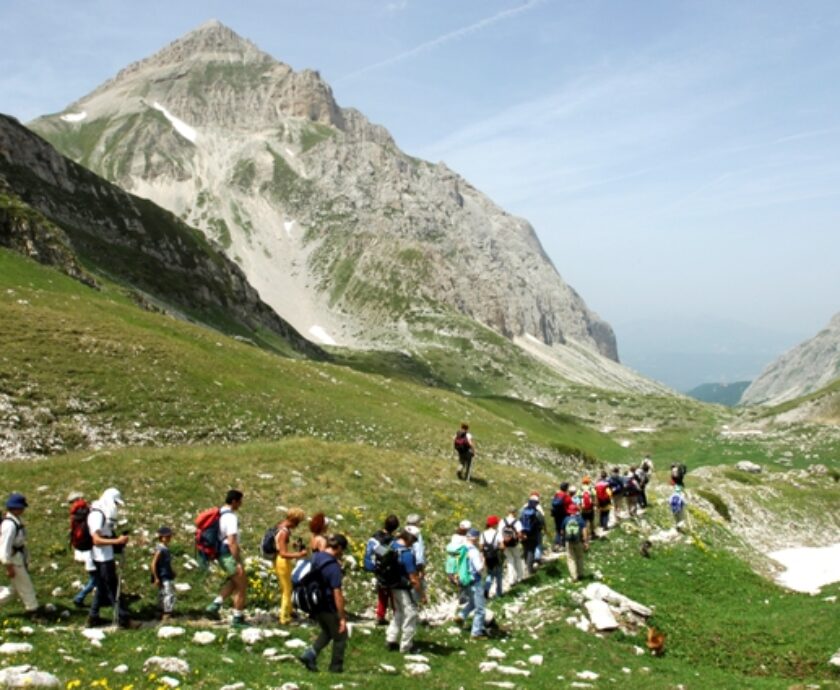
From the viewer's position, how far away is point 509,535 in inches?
1023

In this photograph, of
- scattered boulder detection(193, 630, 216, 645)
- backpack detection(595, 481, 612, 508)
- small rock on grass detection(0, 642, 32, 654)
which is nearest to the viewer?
small rock on grass detection(0, 642, 32, 654)

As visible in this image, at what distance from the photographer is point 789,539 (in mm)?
54938

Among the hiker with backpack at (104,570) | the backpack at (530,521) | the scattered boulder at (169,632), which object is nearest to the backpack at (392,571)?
the scattered boulder at (169,632)

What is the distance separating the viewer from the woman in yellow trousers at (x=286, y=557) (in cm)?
1788

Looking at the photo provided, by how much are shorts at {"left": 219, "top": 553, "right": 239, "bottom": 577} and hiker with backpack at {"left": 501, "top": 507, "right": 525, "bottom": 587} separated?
468 inches

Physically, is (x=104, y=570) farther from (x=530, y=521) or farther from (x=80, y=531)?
(x=530, y=521)

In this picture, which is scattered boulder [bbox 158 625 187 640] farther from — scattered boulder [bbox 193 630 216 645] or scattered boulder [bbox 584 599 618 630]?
scattered boulder [bbox 584 599 618 630]

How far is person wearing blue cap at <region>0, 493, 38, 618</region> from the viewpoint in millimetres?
15820

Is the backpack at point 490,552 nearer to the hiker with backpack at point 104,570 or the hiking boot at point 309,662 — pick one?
the hiking boot at point 309,662

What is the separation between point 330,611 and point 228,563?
13.7 ft

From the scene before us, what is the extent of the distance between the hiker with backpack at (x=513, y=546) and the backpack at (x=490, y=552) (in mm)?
2104

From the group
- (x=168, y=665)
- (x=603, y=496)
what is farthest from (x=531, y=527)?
(x=168, y=665)

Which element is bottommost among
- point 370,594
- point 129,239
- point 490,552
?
point 370,594

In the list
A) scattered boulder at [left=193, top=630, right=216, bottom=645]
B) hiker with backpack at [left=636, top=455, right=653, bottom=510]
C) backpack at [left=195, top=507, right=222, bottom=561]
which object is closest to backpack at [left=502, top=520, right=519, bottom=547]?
backpack at [left=195, top=507, right=222, bottom=561]
